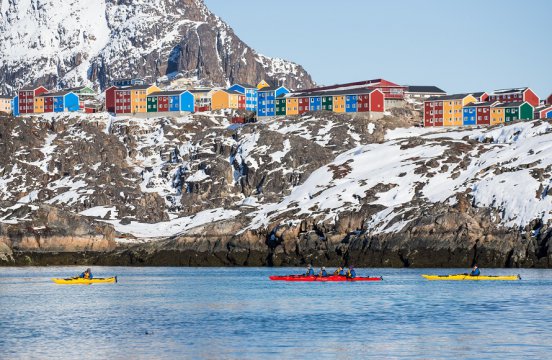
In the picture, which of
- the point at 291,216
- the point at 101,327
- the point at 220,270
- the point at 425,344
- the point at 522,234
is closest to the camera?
the point at 425,344

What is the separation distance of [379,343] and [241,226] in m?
112

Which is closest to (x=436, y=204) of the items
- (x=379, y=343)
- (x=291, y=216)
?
(x=291, y=216)

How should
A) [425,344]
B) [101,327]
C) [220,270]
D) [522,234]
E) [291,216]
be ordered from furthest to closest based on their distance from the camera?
1. [291,216]
2. [220,270]
3. [522,234]
4. [101,327]
5. [425,344]

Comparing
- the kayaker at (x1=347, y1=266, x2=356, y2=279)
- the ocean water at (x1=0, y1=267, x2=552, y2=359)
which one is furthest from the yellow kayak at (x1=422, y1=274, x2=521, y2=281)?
the kayaker at (x1=347, y1=266, x2=356, y2=279)

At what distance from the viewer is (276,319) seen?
284ft

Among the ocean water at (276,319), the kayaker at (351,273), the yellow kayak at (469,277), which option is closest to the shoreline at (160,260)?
the kayaker at (351,273)

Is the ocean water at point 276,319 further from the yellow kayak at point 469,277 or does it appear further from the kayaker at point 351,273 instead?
the kayaker at point 351,273

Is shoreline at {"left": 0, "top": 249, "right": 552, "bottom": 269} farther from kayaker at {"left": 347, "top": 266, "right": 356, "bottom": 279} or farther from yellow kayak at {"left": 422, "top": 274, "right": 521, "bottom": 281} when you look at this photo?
yellow kayak at {"left": 422, "top": 274, "right": 521, "bottom": 281}

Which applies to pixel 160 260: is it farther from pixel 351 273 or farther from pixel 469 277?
pixel 469 277

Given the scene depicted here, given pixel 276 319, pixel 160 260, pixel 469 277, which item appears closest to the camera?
pixel 276 319

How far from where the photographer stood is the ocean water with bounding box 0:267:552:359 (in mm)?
68000

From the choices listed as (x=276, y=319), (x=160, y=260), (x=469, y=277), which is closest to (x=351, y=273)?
(x=469, y=277)

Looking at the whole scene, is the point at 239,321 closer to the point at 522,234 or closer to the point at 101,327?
the point at 101,327

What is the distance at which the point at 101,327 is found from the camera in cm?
8175
